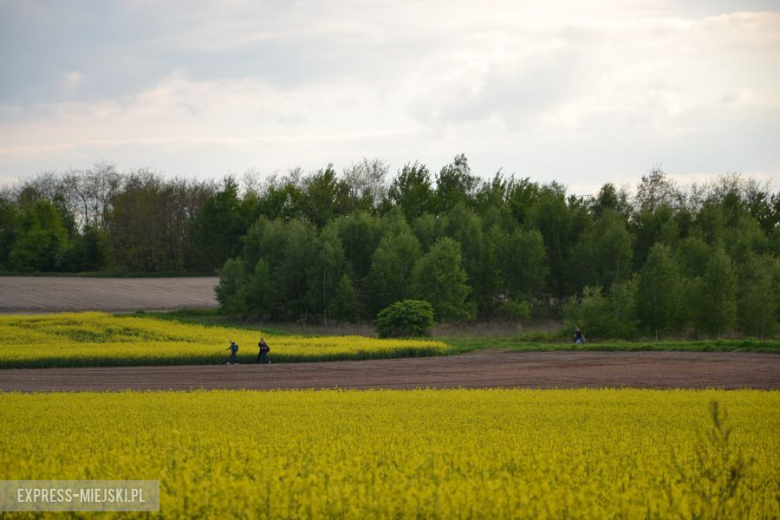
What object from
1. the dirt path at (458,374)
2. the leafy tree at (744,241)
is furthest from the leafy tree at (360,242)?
the leafy tree at (744,241)

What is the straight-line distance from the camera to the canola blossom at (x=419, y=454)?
913 centimetres

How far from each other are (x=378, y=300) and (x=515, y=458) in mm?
50371

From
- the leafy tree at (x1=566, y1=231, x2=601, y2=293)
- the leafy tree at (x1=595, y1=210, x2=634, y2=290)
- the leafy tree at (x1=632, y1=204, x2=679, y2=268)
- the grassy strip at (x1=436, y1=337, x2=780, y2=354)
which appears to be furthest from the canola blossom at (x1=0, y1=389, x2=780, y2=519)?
the leafy tree at (x1=632, y1=204, x2=679, y2=268)

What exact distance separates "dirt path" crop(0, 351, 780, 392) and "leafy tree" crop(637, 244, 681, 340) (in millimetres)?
11088

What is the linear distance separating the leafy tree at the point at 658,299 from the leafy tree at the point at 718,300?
1.67m

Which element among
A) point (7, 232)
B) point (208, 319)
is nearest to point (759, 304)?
point (208, 319)

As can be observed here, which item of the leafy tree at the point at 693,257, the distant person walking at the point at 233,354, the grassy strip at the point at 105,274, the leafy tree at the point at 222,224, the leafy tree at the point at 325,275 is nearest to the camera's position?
the distant person walking at the point at 233,354

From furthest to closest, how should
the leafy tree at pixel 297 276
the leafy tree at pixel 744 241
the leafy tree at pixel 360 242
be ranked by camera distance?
1. the leafy tree at pixel 360 242
2. the leafy tree at pixel 297 276
3. the leafy tree at pixel 744 241

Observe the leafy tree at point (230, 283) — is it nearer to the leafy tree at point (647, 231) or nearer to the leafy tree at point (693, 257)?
the leafy tree at point (693, 257)

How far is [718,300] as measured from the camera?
49406 mm

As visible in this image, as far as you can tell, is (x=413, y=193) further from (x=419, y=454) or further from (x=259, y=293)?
(x=419, y=454)

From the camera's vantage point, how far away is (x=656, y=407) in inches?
785

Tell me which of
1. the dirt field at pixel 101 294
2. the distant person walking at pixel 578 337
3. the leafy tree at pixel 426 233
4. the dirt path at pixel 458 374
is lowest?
the dirt path at pixel 458 374

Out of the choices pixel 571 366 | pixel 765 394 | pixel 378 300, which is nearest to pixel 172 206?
pixel 378 300
